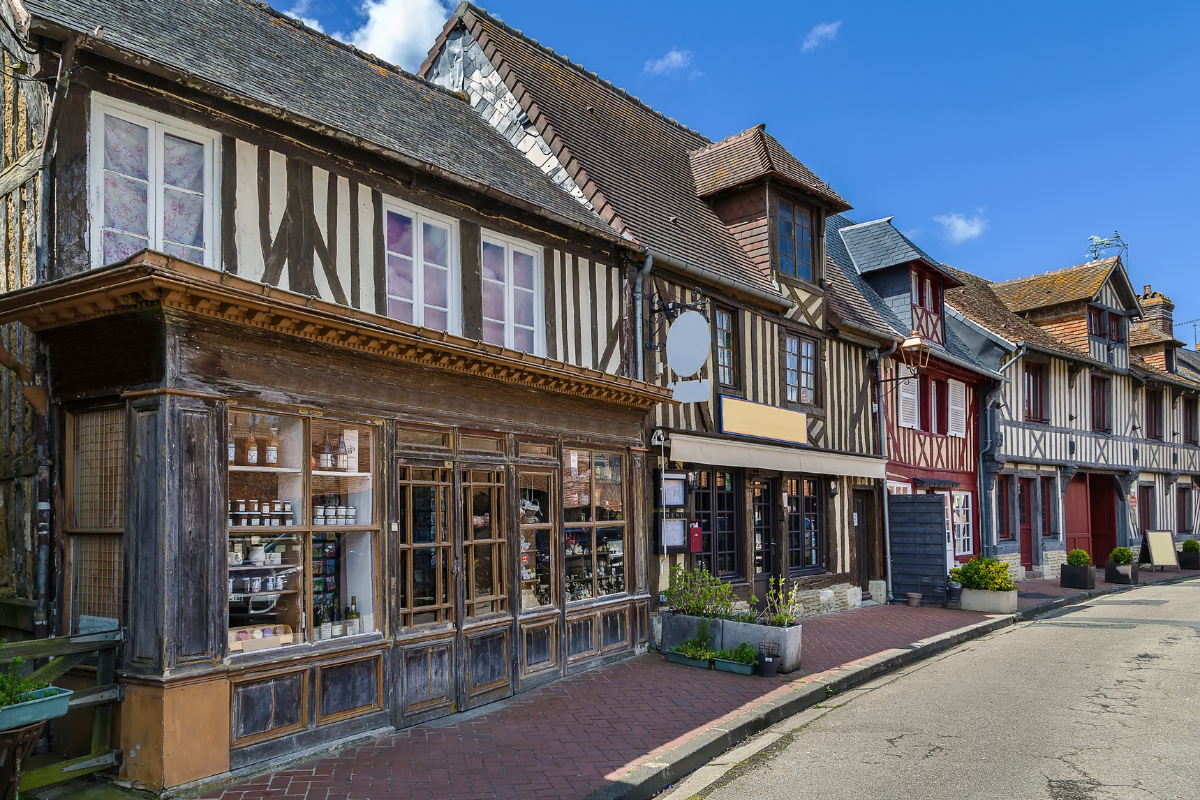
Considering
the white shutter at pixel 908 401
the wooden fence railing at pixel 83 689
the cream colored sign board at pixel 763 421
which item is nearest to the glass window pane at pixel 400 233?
the wooden fence railing at pixel 83 689

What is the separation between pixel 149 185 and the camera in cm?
598

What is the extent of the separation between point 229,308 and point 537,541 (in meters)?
4.01

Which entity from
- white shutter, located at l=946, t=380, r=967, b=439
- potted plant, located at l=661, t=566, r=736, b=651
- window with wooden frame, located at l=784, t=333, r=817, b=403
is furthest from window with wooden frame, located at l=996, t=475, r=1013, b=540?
potted plant, located at l=661, t=566, r=736, b=651

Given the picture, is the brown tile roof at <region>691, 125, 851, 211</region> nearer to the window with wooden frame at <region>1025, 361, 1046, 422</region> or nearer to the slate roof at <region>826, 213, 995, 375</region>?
the slate roof at <region>826, 213, 995, 375</region>

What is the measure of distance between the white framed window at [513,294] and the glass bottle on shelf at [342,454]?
2.25m

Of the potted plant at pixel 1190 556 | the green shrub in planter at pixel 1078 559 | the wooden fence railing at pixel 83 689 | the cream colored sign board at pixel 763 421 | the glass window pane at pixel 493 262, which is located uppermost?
the glass window pane at pixel 493 262

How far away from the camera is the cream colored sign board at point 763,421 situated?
1169 cm

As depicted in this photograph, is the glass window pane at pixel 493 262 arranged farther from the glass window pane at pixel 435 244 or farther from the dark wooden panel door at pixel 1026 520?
the dark wooden panel door at pixel 1026 520

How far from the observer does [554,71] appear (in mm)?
13562

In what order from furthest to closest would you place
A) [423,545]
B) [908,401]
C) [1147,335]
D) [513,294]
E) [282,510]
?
[1147,335]
[908,401]
[513,294]
[423,545]
[282,510]

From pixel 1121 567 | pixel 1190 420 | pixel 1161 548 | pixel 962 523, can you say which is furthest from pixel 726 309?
pixel 1190 420

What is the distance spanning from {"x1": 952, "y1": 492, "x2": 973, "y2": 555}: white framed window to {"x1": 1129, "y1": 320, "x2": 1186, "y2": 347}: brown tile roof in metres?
13.1

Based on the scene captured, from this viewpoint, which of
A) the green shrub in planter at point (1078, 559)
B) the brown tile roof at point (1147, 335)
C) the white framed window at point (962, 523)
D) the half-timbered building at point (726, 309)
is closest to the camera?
the half-timbered building at point (726, 309)

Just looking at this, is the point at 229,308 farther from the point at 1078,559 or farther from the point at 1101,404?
the point at 1101,404
